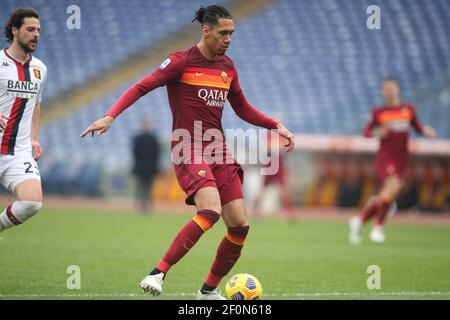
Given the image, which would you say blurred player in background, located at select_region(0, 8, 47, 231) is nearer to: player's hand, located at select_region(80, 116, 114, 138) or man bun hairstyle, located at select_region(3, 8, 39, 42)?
man bun hairstyle, located at select_region(3, 8, 39, 42)

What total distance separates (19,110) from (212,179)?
6.48 ft

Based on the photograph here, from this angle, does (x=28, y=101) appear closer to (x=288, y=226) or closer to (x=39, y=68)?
(x=39, y=68)

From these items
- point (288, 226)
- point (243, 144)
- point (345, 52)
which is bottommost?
point (288, 226)

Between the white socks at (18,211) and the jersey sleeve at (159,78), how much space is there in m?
1.20

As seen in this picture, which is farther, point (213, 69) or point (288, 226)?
point (288, 226)

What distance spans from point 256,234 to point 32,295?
8524mm

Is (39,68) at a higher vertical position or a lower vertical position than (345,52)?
lower

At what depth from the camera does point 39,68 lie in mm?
7574

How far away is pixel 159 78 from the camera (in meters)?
6.84

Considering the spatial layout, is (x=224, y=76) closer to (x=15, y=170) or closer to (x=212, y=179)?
(x=212, y=179)

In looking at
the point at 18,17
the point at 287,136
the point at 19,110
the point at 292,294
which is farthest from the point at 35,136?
the point at 292,294
